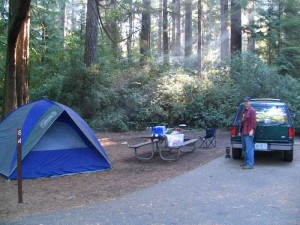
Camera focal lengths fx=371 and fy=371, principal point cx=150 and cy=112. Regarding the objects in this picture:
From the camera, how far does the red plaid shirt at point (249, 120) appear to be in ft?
31.7

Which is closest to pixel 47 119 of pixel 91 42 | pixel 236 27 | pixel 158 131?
pixel 158 131

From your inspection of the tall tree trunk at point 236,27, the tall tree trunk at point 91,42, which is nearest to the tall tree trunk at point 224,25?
the tall tree trunk at point 236,27

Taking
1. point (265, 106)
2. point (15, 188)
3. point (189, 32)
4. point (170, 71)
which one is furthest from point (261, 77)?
point (189, 32)

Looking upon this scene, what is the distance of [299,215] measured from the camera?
5797mm

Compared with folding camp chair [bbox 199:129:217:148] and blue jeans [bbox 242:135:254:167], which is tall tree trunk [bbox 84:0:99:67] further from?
blue jeans [bbox 242:135:254:167]

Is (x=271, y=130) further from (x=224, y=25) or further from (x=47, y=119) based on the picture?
(x=224, y=25)

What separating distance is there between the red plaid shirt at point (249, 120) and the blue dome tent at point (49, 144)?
147 inches

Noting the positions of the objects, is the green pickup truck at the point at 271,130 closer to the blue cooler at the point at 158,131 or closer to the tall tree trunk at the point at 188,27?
the blue cooler at the point at 158,131

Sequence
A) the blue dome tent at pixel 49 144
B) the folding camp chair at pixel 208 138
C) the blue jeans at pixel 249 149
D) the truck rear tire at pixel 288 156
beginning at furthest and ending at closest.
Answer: the folding camp chair at pixel 208 138, the truck rear tire at pixel 288 156, the blue jeans at pixel 249 149, the blue dome tent at pixel 49 144

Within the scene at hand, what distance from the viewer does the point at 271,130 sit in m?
10.0

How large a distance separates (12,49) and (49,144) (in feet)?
9.43

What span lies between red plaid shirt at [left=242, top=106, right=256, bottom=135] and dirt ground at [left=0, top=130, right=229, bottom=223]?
63.4 inches

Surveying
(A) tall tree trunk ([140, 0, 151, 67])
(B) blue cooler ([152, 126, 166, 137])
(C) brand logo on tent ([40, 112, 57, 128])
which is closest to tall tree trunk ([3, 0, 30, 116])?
(C) brand logo on tent ([40, 112, 57, 128])

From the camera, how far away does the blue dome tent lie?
878 centimetres
